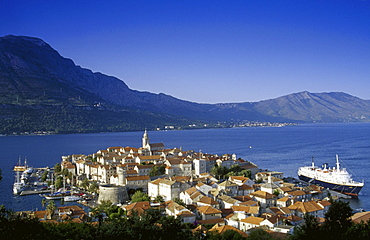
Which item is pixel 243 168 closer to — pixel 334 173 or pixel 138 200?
pixel 334 173


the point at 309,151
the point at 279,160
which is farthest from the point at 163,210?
the point at 309,151

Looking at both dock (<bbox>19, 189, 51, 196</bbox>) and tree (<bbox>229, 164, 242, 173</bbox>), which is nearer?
dock (<bbox>19, 189, 51, 196</bbox>)

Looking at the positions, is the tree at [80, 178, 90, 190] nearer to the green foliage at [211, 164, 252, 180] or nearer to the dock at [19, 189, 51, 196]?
the dock at [19, 189, 51, 196]

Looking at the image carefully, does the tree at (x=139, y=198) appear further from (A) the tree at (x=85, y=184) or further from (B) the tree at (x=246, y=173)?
(B) the tree at (x=246, y=173)

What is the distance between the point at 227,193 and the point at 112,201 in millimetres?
11523

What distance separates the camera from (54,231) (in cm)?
2173

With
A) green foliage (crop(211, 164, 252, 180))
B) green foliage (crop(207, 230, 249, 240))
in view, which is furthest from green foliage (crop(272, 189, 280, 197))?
green foliage (crop(207, 230, 249, 240))

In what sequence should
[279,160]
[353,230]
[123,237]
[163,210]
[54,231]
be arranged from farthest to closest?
[279,160] < [163,210] < [54,231] < [123,237] < [353,230]

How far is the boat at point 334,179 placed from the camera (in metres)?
45.7

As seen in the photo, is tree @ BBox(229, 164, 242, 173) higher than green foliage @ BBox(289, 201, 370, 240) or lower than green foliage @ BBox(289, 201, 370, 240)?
lower

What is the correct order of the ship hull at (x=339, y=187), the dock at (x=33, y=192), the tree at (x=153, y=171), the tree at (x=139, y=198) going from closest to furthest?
the tree at (x=139, y=198)
the dock at (x=33, y=192)
the ship hull at (x=339, y=187)
the tree at (x=153, y=171)

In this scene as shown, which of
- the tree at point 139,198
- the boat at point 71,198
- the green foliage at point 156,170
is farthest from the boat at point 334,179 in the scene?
the boat at point 71,198

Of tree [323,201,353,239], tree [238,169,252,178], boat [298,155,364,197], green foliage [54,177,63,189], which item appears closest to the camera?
tree [323,201,353,239]

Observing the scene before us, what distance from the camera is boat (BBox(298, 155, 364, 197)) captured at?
4569 cm
